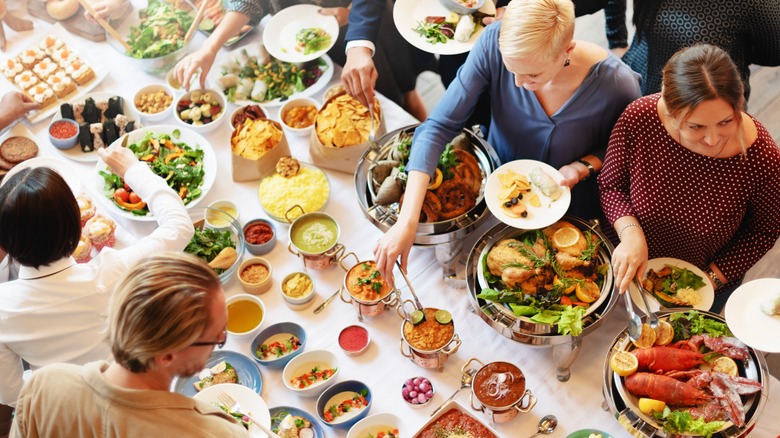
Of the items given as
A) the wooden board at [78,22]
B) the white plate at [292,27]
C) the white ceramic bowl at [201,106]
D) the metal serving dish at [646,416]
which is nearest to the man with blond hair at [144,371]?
the metal serving dish at [646,416]

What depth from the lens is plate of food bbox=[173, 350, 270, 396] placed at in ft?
7.61

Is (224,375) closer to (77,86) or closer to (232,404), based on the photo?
(232,404)

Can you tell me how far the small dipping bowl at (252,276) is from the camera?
2584 mm

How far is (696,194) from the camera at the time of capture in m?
2.22

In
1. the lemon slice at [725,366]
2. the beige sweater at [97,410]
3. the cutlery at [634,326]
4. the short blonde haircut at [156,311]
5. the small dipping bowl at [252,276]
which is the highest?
the short blonde haircut at [156,311]

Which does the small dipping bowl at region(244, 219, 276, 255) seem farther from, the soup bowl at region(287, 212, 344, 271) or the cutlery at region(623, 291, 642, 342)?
the cutlery at region(623, 291, 642, 342)

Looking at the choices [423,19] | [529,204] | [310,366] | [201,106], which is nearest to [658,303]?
[529,204]

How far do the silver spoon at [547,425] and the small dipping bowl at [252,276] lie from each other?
115 centimetres

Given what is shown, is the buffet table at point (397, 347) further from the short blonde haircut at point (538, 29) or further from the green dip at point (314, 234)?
the short blonde haircut at point (538, 29)

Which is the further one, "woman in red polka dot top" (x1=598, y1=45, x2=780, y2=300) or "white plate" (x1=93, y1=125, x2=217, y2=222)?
"white plate" (x1=93, y1=125, x2=217, y2=222)

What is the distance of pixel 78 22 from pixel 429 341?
280 cm

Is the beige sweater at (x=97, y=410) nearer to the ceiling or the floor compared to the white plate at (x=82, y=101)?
nearer to the ceiling

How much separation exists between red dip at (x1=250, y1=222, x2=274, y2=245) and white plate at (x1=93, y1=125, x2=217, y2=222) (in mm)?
304

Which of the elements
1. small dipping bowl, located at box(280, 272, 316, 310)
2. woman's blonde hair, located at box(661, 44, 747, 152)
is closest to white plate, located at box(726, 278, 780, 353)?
woman's blonde hair, located at box(661, 44, 747, 152)
